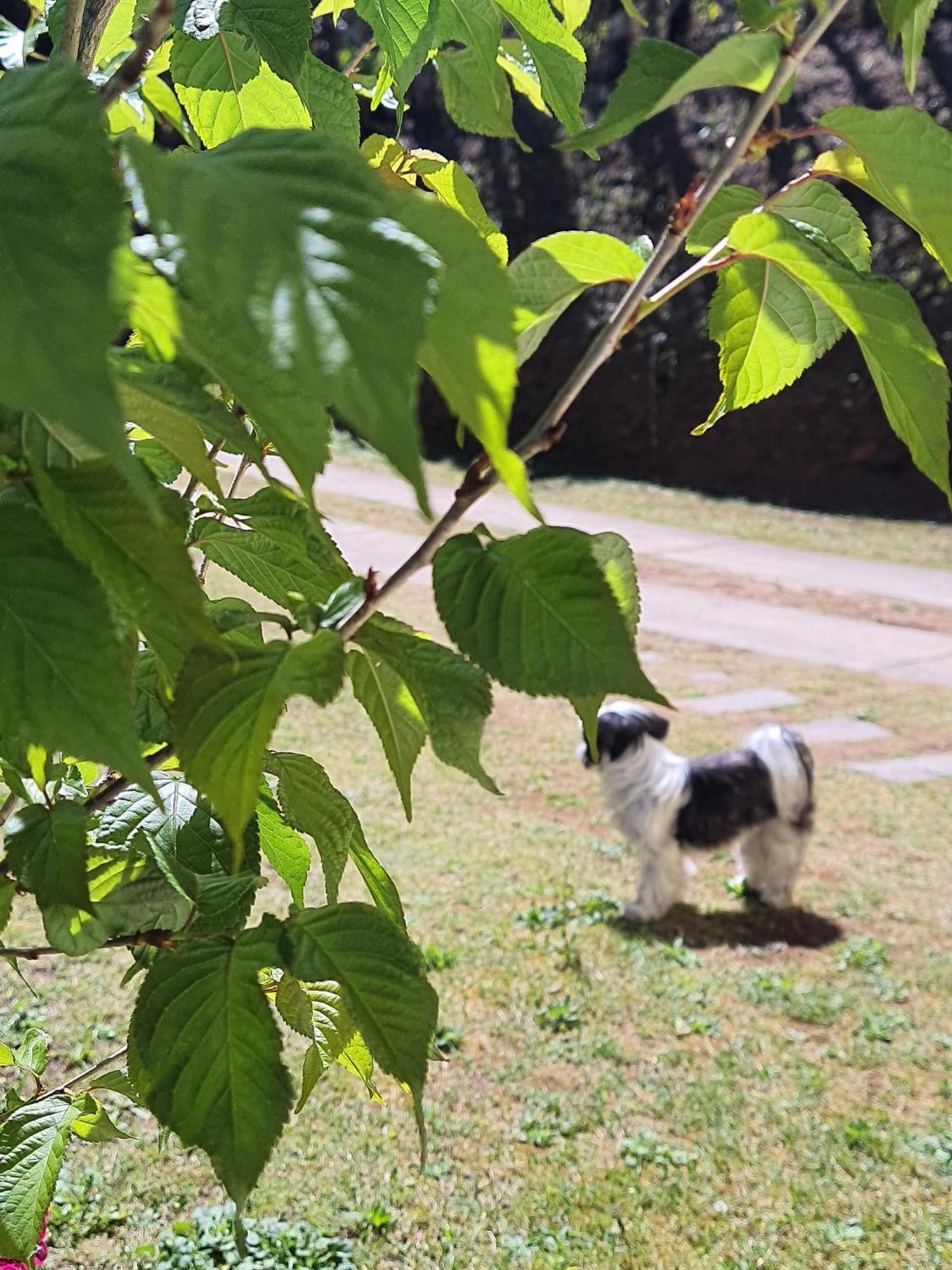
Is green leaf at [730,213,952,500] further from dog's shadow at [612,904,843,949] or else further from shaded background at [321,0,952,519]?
shaded background at [321,0,952,519]

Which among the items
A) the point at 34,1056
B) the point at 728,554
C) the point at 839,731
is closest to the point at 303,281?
the point at 34,1056

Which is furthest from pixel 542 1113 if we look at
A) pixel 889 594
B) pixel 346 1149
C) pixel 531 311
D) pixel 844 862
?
pixel 889 594

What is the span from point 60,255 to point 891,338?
300 millimetres

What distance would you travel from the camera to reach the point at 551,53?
0.72 m

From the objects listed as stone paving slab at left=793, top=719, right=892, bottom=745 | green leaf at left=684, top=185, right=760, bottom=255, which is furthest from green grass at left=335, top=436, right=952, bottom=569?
green leaf at left=684, top=185, right=760, bottom=255

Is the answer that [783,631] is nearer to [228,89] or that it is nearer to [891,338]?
[228,89]

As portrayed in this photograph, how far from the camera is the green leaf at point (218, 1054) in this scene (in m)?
0.53

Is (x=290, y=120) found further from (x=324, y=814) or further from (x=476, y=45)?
(x=324, y=814)

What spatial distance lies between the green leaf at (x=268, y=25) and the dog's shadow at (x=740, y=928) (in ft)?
10.5

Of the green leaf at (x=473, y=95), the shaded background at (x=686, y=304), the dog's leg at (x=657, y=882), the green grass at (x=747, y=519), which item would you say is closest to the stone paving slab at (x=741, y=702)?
the dog's leg at (x=657, y=882)

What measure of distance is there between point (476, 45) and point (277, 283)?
1.54 ft

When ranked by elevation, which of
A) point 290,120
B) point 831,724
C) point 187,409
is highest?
point 290,120

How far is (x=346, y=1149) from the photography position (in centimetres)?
252

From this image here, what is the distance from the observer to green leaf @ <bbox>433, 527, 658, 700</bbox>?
0.47m
